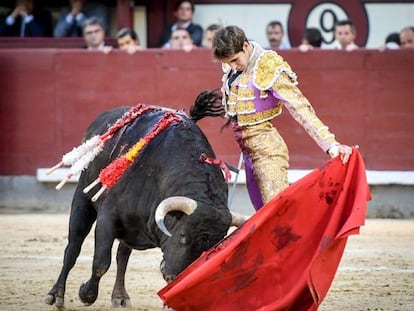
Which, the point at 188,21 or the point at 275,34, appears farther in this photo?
the point at 188,21

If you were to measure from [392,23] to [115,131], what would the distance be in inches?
222

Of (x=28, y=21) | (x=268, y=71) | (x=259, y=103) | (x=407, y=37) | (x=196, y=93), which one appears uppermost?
A: (x=268, y=71)

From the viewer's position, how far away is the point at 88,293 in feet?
18.8

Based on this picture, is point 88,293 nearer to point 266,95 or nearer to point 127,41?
point 266,95

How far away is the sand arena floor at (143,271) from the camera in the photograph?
601 centimetres

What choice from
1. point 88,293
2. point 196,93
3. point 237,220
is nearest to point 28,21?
point 196,93

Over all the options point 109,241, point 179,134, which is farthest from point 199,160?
point 109,241

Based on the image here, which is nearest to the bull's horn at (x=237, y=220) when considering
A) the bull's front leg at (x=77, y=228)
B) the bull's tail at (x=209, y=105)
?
the bull's tail at (x=209, y=105)

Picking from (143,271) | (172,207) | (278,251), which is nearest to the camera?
(278,251)

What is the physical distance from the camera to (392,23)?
36.4 ft

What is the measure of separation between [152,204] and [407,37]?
17.1ft

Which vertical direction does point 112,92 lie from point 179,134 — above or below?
below

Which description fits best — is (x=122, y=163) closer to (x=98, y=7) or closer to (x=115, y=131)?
(x=115, y=131)

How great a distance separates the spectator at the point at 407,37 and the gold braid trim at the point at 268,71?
5.11 meters
